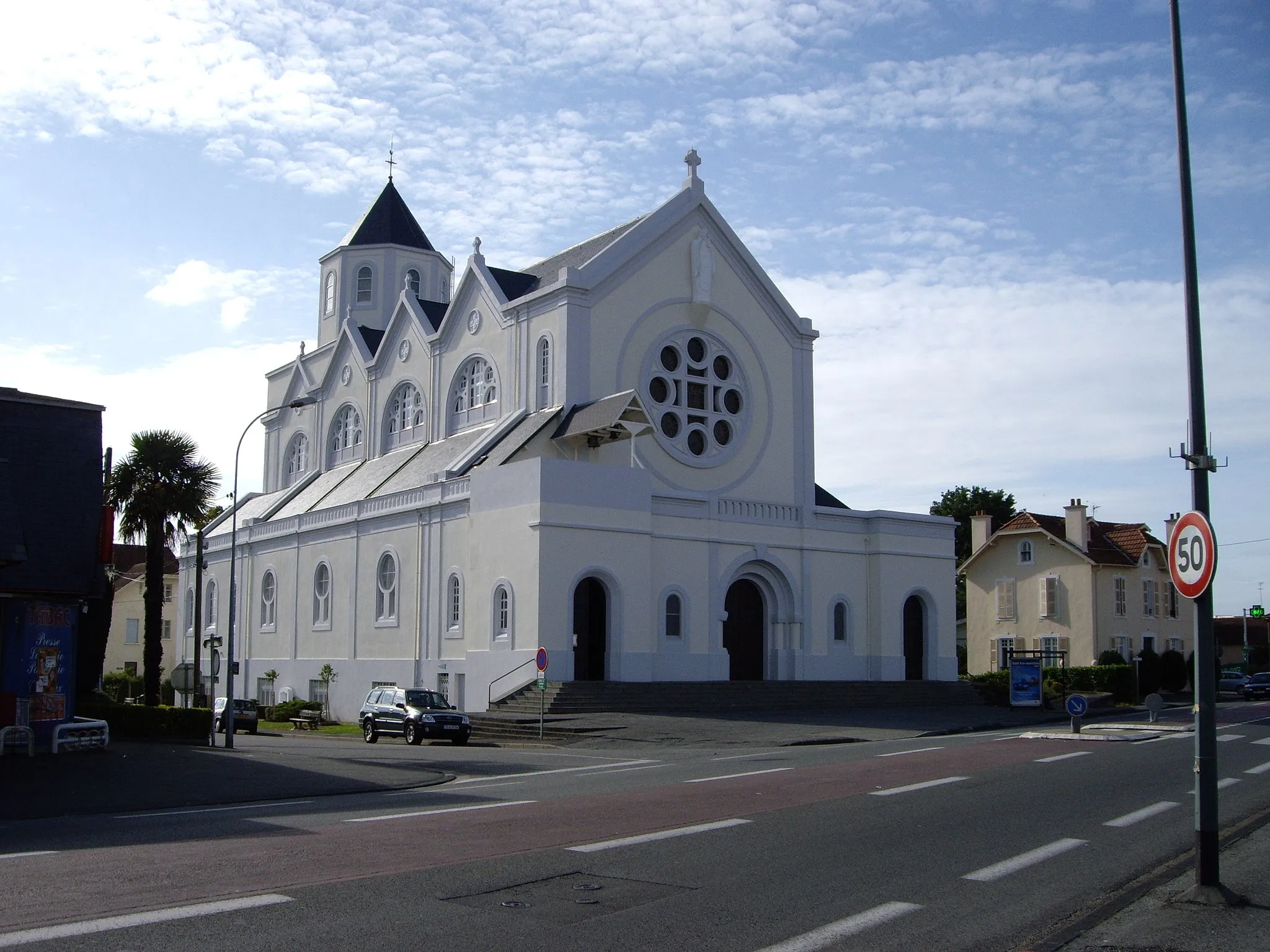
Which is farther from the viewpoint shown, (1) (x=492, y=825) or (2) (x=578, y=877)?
(1) (x=492, y=825)

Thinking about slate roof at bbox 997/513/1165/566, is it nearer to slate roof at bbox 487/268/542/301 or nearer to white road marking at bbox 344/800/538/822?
slate roof at bbox 487/268/542/301

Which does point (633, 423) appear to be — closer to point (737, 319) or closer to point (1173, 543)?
point (737, 319)

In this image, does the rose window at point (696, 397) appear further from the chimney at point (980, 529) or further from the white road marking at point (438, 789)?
the white road marking at point (438, 789)

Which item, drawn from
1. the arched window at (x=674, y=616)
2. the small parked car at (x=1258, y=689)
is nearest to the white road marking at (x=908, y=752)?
the arched window at (x=674, y=616)

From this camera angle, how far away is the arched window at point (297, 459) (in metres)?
58.5

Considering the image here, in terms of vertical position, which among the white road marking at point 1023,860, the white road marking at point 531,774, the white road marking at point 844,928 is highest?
the white road marking at point 844,928

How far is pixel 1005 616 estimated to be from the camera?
59.8 metres

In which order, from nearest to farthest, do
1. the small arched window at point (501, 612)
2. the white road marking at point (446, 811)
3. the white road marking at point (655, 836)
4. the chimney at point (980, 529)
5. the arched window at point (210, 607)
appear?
the white road marking at point (655, 836)
the white road marking at point (446, 811)
the small arched window at point (501, 612)
the arched window at point (210, 607)
the chimney at point (980, 529)

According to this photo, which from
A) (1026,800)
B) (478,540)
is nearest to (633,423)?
(478,540)

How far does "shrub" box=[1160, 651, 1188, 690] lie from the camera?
52656 millimetres

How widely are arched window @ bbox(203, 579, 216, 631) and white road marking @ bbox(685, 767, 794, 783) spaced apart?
41587 millimetres

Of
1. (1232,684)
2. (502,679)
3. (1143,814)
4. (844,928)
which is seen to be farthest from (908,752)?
(1232,684)

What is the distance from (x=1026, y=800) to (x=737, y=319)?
32.0 m

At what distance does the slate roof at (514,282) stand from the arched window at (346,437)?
1131 centimetres
